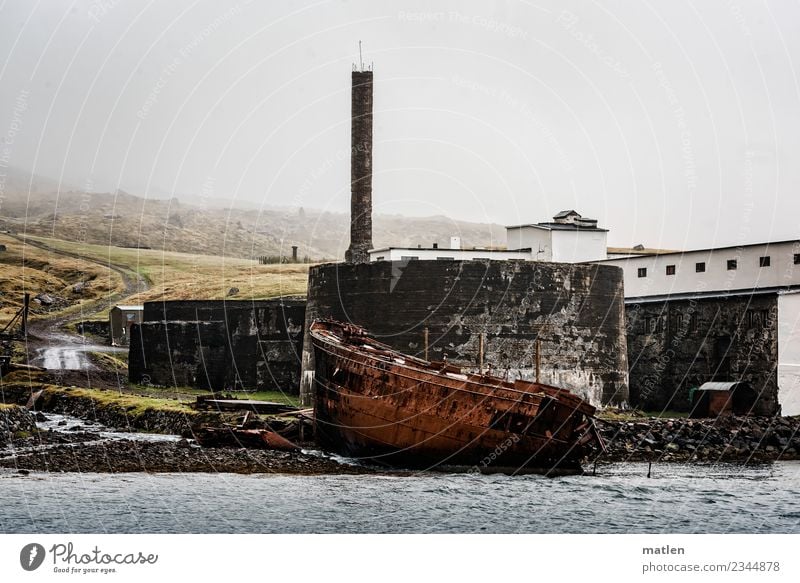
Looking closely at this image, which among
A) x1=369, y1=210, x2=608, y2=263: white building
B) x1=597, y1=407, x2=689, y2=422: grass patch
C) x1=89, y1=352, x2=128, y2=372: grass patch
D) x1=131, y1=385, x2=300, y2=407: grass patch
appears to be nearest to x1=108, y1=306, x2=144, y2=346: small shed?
x1=89, y1=352, x2=128, y2=372: grass patch

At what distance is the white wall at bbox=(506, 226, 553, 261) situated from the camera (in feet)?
165

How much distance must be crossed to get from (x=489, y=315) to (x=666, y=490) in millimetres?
11508

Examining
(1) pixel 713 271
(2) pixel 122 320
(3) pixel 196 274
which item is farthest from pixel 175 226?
(1) pixel 713 271

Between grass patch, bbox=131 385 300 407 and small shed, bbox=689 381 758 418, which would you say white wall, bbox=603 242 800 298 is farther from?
grass patch, bbox=131 385 300 407

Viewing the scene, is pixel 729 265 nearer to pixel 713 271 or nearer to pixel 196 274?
pixel 713 271

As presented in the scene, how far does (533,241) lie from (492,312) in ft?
46.5

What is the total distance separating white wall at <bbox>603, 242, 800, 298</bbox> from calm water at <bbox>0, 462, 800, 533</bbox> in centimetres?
1463

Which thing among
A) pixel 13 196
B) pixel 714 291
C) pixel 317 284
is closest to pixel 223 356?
pixel 317 284

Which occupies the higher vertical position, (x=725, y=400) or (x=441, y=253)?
(x=441, y=253)

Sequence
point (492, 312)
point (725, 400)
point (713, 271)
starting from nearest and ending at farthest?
point (492, 312), point (725, 400), point (713, 271)

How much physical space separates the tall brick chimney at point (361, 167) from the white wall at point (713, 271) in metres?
9.21

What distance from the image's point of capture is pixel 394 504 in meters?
24.5

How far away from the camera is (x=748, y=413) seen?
38.1 meters

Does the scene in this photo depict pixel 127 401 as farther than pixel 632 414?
Yes
